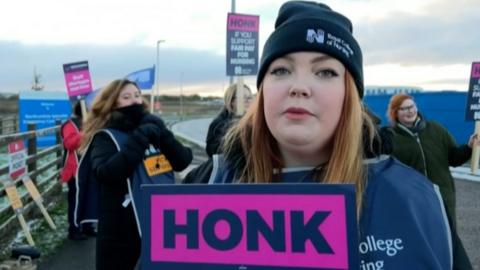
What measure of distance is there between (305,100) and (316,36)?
22 centimetres

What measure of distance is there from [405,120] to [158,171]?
248 centimetres

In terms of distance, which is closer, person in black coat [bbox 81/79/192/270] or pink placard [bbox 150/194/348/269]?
pink placard [bbox 150/194/348/269]

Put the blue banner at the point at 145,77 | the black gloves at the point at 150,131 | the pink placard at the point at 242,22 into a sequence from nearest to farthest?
the black gloves at the point at 150,131 < the pink placard at the point at 242,22 < the blue banner at the point at 145,77

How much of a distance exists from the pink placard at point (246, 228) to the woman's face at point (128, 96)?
9.97 ft

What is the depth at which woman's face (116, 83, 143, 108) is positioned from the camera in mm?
4281

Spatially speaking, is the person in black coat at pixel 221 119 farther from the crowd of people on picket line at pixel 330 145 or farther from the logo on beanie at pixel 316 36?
the logo on beanie at pixel 316 36

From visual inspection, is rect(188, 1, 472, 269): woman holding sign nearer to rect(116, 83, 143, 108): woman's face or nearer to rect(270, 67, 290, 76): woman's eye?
rect(270, 67, 290, 76): woman's eye

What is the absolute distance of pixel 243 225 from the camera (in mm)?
1293

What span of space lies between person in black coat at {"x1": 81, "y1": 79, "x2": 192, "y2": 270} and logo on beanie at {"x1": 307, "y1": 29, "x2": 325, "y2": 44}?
2552mm

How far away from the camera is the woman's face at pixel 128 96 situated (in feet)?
14.0

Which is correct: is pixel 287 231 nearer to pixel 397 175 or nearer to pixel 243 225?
pixel 243 225

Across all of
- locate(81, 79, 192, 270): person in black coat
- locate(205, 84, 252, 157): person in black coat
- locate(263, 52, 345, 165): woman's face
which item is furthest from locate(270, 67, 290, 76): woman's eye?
locate(205, 84, 252, 157): person in black coat

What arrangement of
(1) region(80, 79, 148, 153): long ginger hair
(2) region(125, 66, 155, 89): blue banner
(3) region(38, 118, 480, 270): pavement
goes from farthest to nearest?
(2) region(125, 66, 155, 89): blue banner < (3) region(38, 118, 480, 270): pavement < (1) region(80, 79, 148, 153): long ginger hair

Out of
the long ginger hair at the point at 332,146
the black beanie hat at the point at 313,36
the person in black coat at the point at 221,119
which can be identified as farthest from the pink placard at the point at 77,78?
the black beanie hat at the point at 313,36
